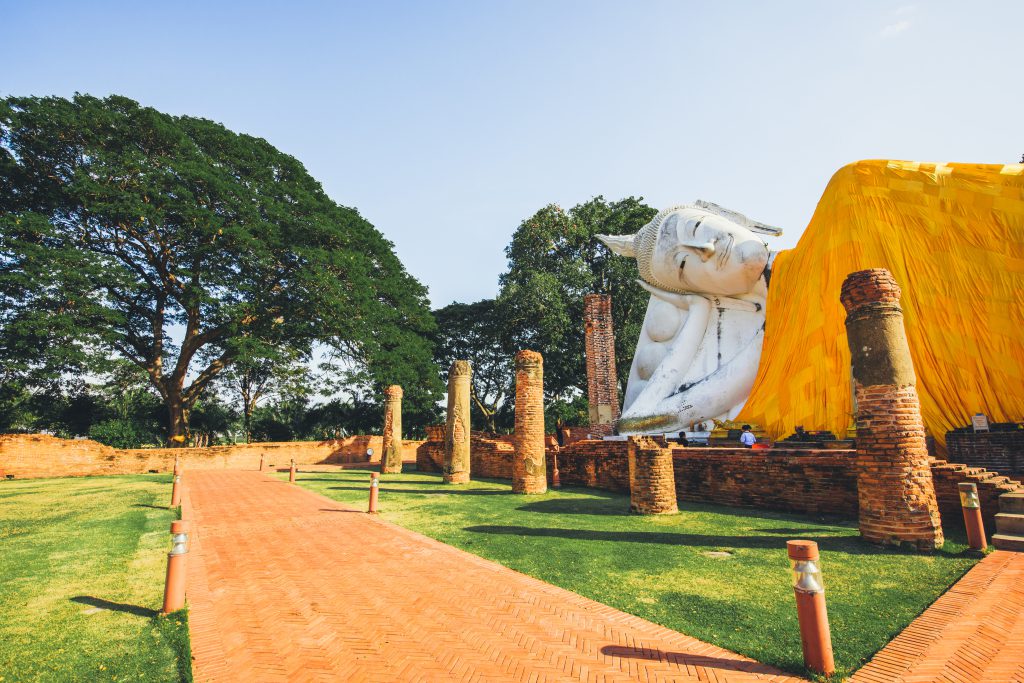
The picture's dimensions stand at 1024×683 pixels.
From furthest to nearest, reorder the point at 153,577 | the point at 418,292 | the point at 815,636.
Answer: the point at 418,292
the point at 153,577
the point at 815,636

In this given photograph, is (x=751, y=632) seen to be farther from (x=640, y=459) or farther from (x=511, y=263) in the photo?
(x=511, y=263)

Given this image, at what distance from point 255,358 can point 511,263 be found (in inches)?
647

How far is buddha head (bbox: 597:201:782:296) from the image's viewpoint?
16.4 m

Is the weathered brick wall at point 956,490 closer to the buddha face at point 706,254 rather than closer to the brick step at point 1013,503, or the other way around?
the brick step at point 1013,503

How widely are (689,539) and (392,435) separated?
13.9 metres

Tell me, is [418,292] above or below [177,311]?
above

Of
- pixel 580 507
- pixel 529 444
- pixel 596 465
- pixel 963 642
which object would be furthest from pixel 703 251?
pixel 963 642

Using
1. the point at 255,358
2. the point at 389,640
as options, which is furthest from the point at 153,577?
the point at 255,358

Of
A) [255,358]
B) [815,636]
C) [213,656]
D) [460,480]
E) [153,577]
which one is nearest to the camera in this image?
[815,636]

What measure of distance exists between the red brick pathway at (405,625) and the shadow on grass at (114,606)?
32 centimetres

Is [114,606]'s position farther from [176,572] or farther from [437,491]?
[437,491]

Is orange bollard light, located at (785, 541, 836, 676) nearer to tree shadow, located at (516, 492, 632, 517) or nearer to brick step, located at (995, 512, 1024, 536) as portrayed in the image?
brick step, located at (995, 512, 1024, 536)

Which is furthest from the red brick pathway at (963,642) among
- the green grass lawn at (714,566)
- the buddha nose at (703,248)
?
the buddha nose at (703,248)

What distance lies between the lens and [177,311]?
23.2 meters
